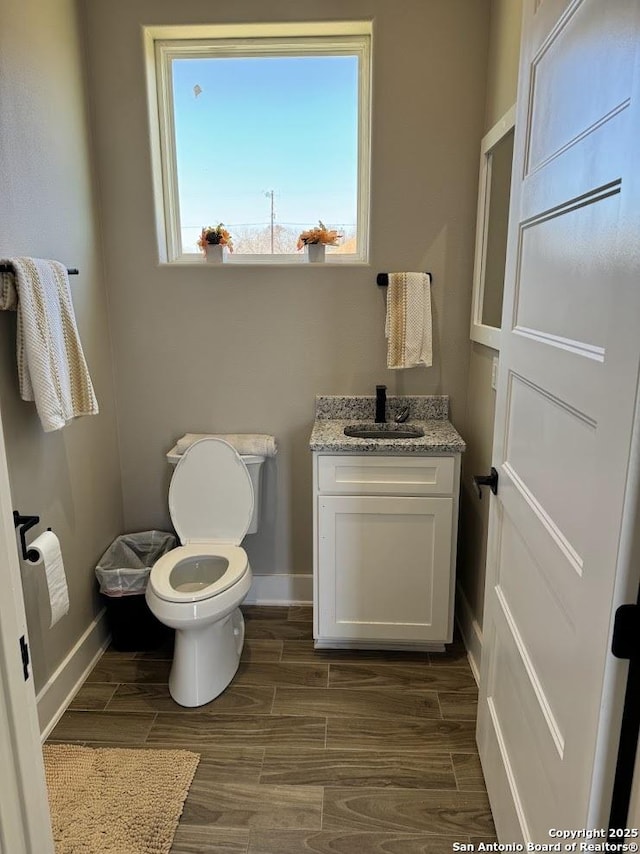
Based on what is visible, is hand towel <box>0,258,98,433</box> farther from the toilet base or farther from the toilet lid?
the toilet base

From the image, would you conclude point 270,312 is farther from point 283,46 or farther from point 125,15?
point 125,15

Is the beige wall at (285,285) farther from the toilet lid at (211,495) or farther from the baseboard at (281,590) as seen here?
the toilet lid at (211,495)

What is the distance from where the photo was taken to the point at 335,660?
2.42 metres

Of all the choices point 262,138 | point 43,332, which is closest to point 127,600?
point 43,332

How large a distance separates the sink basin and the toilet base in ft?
2.95

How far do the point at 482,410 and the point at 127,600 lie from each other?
1.65 m

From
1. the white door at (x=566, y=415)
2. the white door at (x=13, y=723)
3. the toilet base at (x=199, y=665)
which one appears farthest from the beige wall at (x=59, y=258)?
the white door at (x=566, y=415)

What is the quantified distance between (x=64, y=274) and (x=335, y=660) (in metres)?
1.80

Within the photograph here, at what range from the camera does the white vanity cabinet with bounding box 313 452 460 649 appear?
226 cm

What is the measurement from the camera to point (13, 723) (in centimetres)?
84

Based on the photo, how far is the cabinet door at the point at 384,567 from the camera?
2275mm

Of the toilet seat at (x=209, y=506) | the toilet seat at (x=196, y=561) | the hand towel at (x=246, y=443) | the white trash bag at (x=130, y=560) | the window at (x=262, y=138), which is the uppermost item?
the window at (x=262, y=138)

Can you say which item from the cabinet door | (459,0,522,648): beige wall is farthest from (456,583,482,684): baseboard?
the cabinet door

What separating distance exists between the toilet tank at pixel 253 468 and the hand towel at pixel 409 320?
732 millimetres
